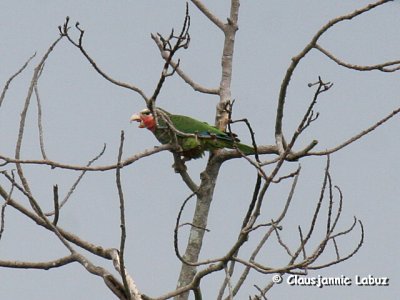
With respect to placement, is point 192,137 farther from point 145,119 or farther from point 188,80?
point 145,119

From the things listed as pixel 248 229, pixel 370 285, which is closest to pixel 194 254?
pixel 370 285

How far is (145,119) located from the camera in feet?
21.0

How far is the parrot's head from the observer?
6.32 m

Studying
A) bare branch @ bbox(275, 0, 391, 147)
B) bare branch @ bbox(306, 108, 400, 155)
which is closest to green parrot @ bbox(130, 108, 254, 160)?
bare branch @ bbox(275, 0, 391, 147)

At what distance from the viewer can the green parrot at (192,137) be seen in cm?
534

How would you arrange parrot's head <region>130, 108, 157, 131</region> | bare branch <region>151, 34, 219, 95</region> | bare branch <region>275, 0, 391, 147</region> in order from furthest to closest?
parrot's head <region>130, 108, 157, 131</region> → bare branch <region>151, 34, 219, 95</region> → bare branch <region>275, 0, 391, 147</region>

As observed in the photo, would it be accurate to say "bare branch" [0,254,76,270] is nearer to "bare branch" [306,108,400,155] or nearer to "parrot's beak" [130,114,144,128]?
"bare branch" [306,108,400,155]

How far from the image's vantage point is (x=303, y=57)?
410 centimetres

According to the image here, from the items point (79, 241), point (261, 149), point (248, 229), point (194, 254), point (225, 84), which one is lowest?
point (248, 229)

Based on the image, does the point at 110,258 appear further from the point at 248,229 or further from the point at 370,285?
the point at 370,285

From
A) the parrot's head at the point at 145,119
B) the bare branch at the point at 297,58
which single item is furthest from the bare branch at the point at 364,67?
the parrot's head at the point at 145,119

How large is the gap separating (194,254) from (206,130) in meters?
1.62

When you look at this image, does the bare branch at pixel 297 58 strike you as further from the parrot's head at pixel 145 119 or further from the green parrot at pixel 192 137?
the parrot's head at pixel 145 119

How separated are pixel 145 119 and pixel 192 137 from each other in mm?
1216
